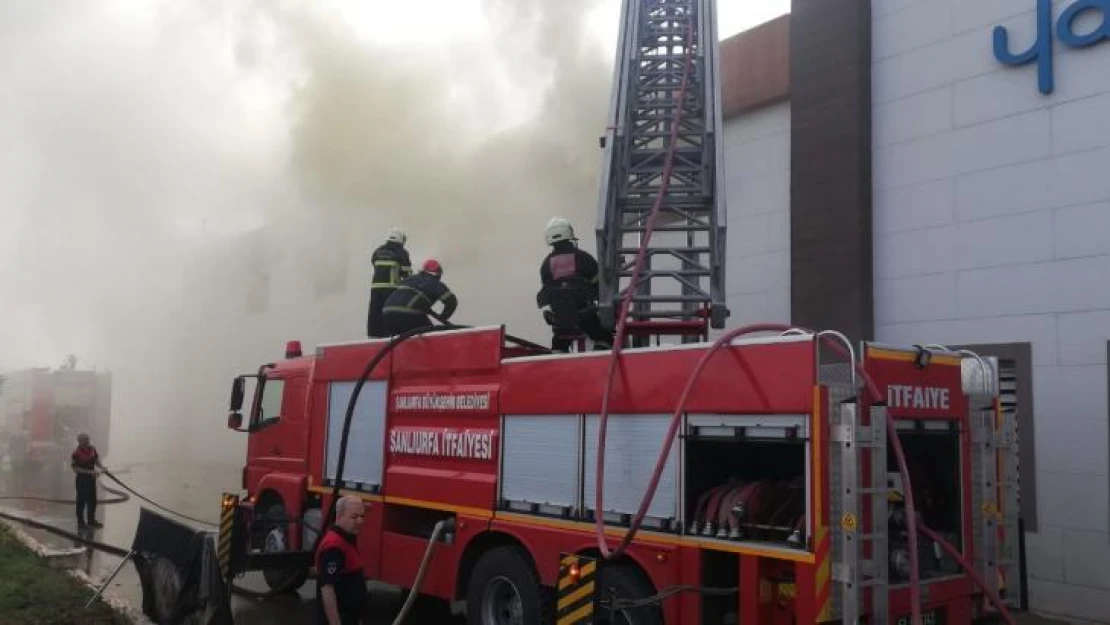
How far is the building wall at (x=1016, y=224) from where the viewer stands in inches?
268

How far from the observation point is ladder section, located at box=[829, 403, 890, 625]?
155 inches

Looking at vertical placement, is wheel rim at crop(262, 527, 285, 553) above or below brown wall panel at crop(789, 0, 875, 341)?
below

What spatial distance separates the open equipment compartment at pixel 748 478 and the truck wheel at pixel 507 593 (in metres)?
1.21

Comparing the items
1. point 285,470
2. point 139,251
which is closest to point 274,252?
point 139,251

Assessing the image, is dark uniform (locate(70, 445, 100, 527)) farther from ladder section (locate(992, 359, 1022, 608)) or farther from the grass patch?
ladder section (locate(992, 359, 1022, 608))

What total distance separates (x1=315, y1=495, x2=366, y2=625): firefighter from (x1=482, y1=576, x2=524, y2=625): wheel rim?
129 cm

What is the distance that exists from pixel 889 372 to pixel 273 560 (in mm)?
4484

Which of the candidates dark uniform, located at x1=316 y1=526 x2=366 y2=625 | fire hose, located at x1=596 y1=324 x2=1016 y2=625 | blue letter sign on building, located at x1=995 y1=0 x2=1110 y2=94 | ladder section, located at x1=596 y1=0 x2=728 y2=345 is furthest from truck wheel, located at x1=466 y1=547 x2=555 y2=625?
blue letter sign on building, located at x1=995 y1=0 x2=1110 y2=94

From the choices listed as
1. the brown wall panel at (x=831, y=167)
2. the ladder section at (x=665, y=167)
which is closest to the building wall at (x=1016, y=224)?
the brown wall panel at (x=831, y=167)

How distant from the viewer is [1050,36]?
7.20 meters

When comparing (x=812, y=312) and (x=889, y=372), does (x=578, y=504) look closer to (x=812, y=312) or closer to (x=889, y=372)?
(x=889, y=372)

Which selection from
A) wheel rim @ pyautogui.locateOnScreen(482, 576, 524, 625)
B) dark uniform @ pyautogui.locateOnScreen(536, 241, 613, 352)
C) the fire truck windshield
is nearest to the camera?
wheel rim @ pyautogui.locateOnScreen(482, 576, 524, 625)

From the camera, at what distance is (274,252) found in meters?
19.7

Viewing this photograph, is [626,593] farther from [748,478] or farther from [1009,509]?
[1009,509]
